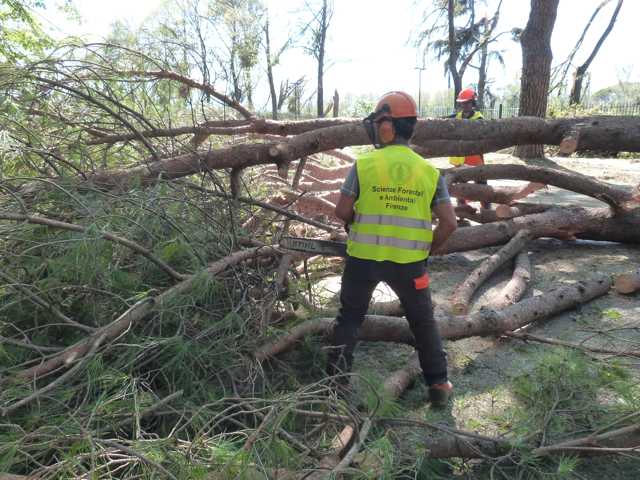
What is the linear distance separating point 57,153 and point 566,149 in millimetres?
4069

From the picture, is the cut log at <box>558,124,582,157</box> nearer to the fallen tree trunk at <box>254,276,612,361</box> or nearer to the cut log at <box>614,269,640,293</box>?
the cut log at <box>614,269,640,293</box>

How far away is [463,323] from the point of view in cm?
315

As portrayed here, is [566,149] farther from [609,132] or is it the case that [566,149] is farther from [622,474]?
[622,474]

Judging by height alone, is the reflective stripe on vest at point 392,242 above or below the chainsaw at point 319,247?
above

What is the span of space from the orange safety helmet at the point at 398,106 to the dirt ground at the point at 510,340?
1504 mm

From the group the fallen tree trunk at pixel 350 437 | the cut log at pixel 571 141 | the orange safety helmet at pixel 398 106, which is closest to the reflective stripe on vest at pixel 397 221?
the orange safety helmet at pixel 398 106

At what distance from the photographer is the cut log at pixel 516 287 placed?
3695 mm

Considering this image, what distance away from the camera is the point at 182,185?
3.17m

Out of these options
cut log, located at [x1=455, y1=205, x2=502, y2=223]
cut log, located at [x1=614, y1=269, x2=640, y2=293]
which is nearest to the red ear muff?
cut log, located at [x1=614, y1=269, x2=640, y2=293]

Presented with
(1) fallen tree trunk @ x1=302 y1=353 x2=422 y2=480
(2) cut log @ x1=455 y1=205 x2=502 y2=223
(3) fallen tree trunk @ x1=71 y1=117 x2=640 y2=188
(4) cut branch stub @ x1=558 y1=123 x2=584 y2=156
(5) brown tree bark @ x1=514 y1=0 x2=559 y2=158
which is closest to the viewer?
(1) fallen tree trunk @ x1=302 y1=353 x2=422 y2=480

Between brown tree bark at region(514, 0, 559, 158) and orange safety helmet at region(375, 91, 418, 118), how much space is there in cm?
975

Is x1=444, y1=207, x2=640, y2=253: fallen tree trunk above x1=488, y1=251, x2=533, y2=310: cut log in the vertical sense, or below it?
above

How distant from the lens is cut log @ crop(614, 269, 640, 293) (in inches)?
148

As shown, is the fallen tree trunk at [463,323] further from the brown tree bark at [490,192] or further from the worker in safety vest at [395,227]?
the brown tree bark at [490,192]
